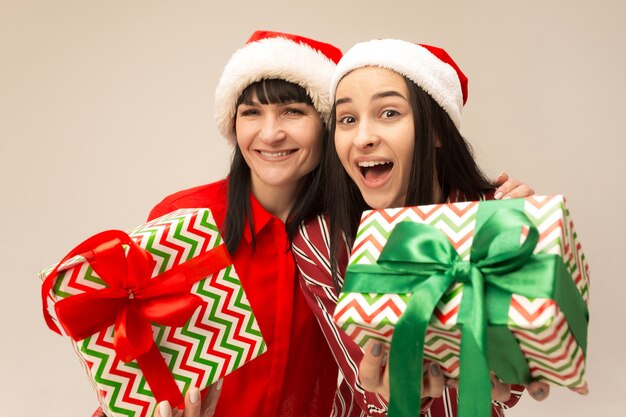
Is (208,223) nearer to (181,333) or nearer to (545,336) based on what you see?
(181,333)

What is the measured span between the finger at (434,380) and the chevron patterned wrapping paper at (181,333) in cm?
39

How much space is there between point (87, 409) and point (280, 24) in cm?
200

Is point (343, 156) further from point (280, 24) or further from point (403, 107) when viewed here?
point (280, 24)

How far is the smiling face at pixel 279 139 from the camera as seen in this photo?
221 centimetres

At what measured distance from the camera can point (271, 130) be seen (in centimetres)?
219

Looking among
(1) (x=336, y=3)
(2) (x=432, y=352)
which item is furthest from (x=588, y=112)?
(2) (x=432, y=352)

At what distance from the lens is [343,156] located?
1.99 metres

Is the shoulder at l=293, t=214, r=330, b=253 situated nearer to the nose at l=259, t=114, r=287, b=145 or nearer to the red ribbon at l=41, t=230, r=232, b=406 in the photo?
the nose at l=259, t=114, r=287, b=145

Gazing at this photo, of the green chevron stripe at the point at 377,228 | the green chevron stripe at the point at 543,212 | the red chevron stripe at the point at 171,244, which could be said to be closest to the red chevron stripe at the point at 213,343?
the red chevron stripe at the point at 171,244

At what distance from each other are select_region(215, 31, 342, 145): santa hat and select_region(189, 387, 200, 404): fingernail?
3.11 feet

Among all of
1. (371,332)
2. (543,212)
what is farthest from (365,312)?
(543,212)

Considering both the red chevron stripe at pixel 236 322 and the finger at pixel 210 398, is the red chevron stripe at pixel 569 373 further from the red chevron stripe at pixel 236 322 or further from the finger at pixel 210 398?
the finger at pixel 210 398

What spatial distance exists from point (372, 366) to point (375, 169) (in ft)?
2.06

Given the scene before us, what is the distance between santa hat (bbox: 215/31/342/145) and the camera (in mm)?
2207
